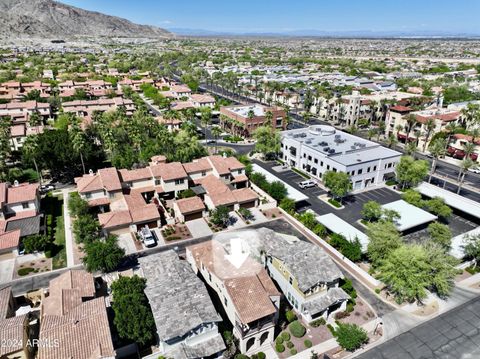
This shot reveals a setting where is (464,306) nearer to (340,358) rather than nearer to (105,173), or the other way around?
(340,358)

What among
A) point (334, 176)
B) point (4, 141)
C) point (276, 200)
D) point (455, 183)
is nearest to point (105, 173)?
point (4, 141)

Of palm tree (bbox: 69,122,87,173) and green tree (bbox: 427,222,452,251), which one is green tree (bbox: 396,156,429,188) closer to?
green tree (bbox: 427,222,452,251)

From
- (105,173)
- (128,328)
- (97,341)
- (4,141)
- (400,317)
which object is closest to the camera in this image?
(97,341)

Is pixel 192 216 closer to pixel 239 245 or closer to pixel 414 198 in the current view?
pixel 239 245

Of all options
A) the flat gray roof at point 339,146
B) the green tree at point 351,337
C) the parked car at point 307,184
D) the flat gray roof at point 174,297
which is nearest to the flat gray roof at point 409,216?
the flat gray roof at point 339,146

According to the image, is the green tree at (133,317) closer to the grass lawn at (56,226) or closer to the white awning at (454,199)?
the grass lawn at (56,226)

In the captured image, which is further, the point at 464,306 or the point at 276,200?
the point at 276,200

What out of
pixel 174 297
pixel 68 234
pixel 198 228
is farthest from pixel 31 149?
pixel 174 297
